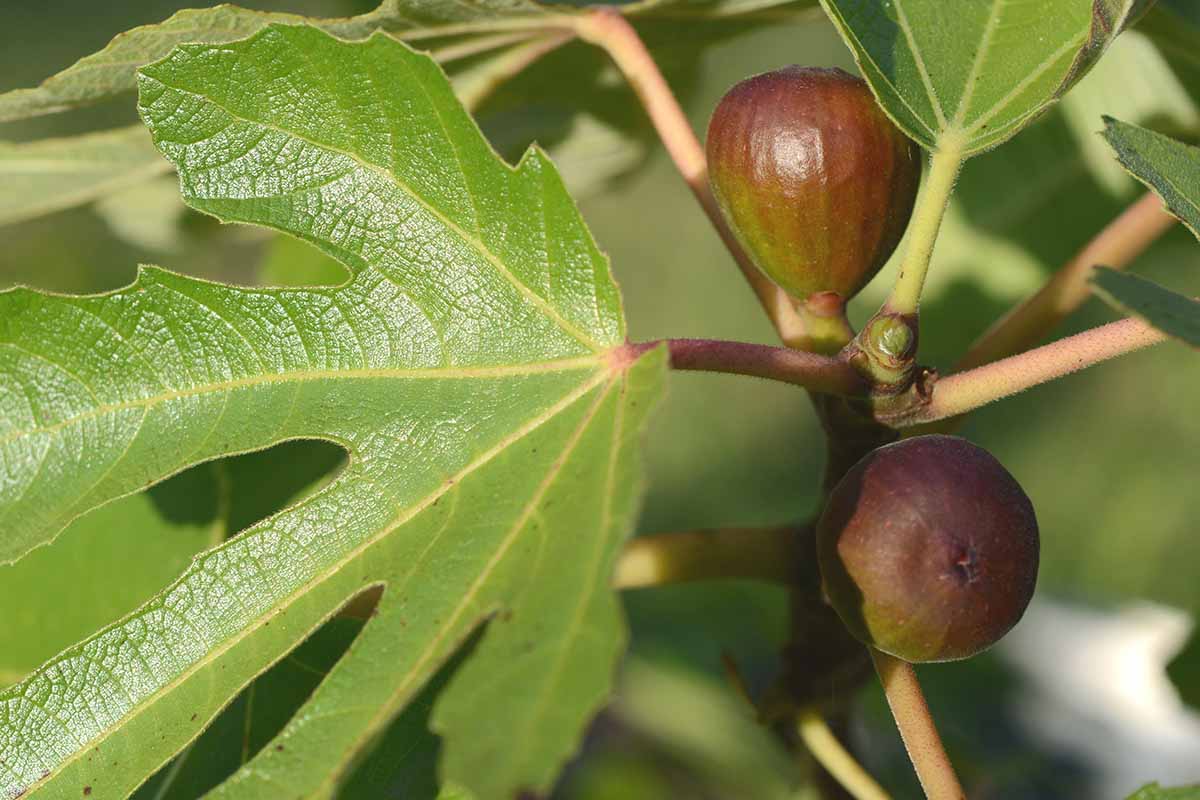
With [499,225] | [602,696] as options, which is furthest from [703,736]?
[602,696]

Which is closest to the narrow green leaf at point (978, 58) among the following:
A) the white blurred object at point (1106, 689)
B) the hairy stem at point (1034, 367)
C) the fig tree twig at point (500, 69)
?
the hairy stem at point (1034, 367)

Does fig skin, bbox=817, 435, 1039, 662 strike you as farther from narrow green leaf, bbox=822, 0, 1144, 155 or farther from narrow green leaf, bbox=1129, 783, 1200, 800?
narrow green leaf, bbox=822, 0, 1144, 155

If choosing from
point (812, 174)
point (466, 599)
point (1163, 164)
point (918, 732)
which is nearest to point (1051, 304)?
point (1163, 164)

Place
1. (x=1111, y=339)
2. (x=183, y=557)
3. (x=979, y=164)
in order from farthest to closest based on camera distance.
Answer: (x=979, y=164) → (x=183, y=557) → (x=1111, y=339)

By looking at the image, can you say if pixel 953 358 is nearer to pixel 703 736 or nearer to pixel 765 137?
pixel 703 736

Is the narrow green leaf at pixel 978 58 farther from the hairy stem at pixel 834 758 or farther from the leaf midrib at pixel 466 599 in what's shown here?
the hairy stem at pixel 834 758

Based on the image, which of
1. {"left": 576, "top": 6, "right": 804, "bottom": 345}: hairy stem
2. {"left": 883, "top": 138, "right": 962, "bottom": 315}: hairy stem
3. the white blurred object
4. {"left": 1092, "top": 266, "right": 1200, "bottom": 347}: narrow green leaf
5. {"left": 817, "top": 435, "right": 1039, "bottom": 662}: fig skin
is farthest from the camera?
the white blurred object

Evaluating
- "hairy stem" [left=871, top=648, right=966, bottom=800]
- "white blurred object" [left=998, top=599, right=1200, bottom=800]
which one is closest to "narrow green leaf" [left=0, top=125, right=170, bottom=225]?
"hairy stem" [left=871, top=648, right=966, bottom=800]

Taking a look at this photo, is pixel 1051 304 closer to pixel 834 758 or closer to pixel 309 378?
pixel 834 758
